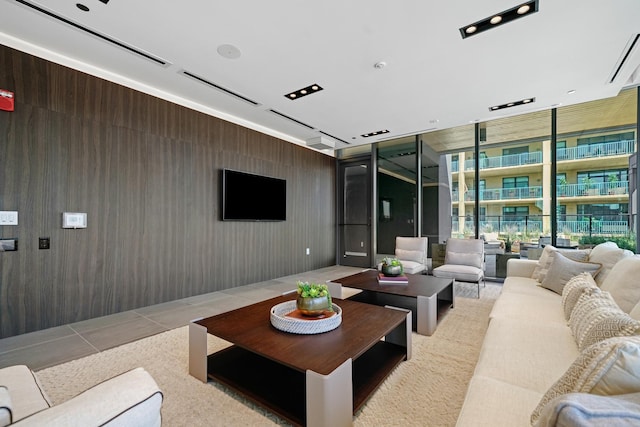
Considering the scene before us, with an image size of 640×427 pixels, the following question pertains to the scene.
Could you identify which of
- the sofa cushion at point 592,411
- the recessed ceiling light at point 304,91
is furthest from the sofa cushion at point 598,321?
the recessed ceiling light at point 304,91

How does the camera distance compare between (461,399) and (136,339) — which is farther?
(136,339)

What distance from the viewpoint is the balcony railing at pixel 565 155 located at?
417cm

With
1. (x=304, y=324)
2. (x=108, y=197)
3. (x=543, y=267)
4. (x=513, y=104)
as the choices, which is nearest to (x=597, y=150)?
(x=513, y=104)

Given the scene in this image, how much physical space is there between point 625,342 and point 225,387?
2.02 meters

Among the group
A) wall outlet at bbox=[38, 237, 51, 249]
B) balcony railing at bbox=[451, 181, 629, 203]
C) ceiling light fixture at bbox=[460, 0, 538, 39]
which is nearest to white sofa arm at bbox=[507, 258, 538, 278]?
balcony railing at bbox=[451, 181, 629, 203]

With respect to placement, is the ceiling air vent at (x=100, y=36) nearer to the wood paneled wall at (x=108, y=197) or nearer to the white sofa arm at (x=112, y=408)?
the wood paneled wall at (x=108, y=197)

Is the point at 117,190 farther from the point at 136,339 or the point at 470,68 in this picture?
the point at 470,68

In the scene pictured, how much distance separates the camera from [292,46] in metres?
2.84

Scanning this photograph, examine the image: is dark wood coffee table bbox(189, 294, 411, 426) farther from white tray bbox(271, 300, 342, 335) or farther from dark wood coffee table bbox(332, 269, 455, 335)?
dark wood coffee table bbox(332, 269, 455, 335)

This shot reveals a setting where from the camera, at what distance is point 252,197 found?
4.93m

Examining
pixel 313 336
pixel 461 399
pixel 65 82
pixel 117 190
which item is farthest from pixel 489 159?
pixel 65 82

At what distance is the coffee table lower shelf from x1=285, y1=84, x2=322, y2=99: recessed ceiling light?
3.15m

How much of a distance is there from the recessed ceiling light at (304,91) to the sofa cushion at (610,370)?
3.63 metres

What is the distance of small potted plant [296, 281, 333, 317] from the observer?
76.7 inches
